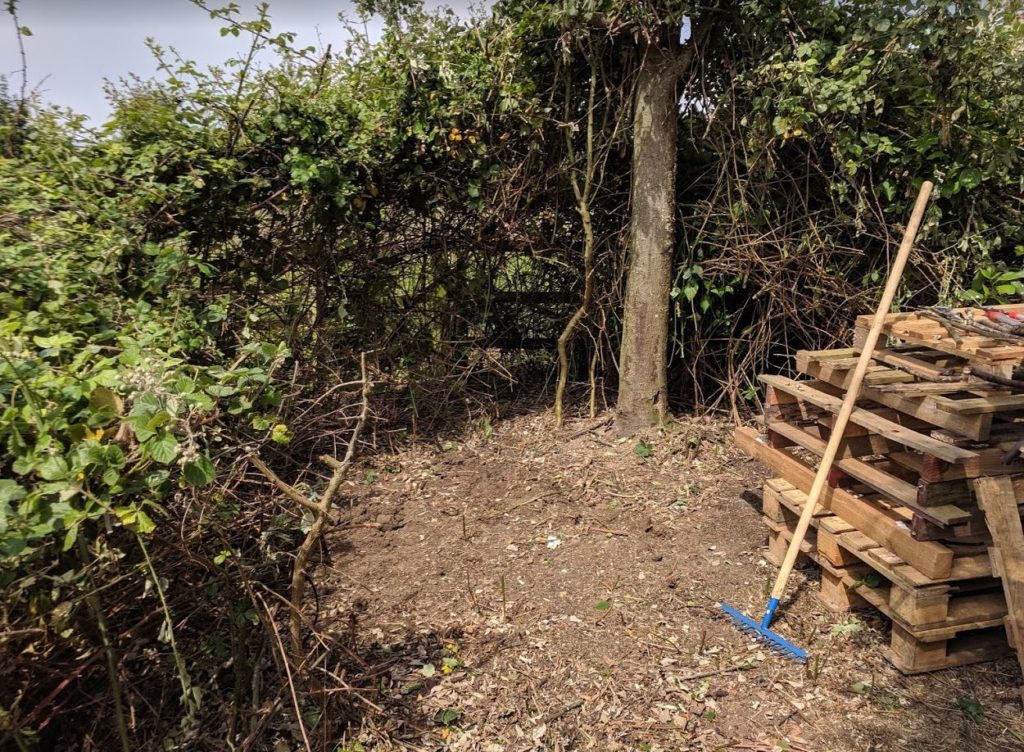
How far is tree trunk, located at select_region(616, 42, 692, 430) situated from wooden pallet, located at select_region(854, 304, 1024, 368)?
1.68 meters

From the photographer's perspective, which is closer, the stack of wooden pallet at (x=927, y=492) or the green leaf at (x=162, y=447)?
the green leaf at (x=162, y=447)

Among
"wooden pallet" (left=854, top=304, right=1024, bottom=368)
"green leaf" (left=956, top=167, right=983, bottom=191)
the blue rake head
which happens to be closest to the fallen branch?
the blue rake head

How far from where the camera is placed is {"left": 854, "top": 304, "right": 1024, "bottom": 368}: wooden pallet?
105 inches

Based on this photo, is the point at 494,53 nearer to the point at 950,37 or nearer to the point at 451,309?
the point at 451,309

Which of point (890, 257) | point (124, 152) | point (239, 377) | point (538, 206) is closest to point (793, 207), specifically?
point (890, 257)

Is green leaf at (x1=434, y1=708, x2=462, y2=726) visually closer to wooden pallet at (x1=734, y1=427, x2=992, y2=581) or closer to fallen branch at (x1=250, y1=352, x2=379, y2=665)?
fallen branch at (x1=250, y1=352, x2=379, y2=665)


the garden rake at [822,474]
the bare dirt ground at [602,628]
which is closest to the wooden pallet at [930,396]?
the garden rake at [822,474]

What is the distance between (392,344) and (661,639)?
10.2 feet

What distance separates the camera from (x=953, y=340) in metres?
2.91

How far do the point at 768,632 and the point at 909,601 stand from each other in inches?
24.3

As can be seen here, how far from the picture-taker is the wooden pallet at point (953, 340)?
2.66m

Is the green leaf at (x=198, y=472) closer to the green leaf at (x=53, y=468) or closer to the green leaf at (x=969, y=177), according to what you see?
the green leaf at (x=53, y=468)

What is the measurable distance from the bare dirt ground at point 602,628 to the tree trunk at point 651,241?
0.48 m

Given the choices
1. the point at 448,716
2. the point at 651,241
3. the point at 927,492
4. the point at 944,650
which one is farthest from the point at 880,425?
the point at 651,241
